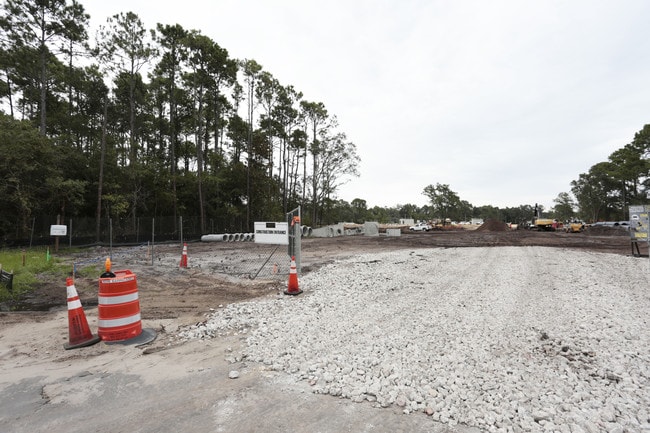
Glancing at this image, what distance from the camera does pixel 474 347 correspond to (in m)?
3.98

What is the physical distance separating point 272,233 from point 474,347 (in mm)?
7406

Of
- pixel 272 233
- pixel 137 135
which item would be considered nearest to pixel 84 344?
pixel 272 233

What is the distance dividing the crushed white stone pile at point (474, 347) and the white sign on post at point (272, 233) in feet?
8.58

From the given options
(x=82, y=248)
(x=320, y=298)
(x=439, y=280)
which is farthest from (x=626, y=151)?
(x=82, y=248)

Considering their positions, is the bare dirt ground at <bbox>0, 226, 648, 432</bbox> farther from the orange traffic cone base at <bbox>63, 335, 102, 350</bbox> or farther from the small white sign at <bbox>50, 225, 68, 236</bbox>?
the small white sign at <bbox>50, 225, 68, 236</bbox>

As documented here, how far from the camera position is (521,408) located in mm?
2705

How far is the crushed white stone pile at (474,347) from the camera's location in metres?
2.76

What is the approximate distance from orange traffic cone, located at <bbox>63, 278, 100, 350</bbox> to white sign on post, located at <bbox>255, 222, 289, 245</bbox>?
19.3 feet

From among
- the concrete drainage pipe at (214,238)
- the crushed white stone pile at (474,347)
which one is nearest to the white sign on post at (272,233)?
the crushed white stone pile at (474,347)

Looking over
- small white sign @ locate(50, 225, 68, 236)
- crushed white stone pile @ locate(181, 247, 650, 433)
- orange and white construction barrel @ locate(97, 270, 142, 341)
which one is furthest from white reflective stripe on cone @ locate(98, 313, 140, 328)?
small white sign @ locate(50, 225, 68, 236)

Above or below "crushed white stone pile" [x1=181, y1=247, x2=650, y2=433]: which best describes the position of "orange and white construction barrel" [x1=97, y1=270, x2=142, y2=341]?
above

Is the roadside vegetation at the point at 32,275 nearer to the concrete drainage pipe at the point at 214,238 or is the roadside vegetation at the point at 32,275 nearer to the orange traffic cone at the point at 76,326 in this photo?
the orange traffic cone at the point at 76,326

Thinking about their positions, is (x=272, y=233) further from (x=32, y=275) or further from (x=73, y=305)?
(x=32, y=275)

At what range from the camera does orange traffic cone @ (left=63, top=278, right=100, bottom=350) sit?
4.43 metres
